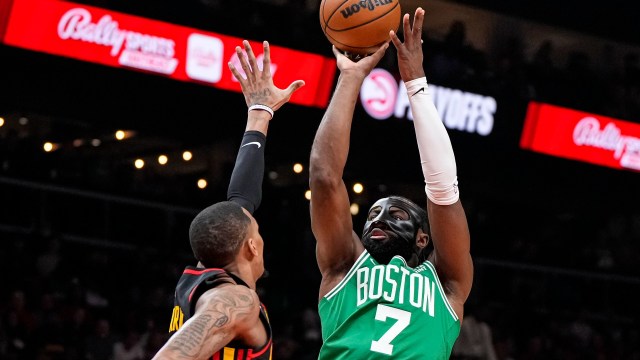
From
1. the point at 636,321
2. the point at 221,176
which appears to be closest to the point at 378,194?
the point at 221,176

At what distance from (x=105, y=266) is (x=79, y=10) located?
3083 mm

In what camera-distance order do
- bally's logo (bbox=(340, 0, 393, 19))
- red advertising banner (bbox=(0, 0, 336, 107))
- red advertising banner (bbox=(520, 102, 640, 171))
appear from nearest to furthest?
1. bally's logo (bbox=(340, 0, 393, 19))
2. red advertising banner (bbox=(0, 0, 336, 107))
3. red advertising banner (bbox=(520, 102, 640, 171))

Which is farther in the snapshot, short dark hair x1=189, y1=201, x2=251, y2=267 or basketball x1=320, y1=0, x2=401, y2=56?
basketball x1=320, y1=0, x2=401, y2=56

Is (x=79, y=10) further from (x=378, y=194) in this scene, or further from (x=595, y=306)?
(x=595, y=306)

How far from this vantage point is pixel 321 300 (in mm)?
4270

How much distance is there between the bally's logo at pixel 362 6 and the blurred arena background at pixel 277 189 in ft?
18.8

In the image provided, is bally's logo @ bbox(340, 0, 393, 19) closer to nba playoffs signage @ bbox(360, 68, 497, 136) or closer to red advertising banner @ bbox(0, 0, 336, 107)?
red advertising banner @ bbox(0, 0, 336, 107)

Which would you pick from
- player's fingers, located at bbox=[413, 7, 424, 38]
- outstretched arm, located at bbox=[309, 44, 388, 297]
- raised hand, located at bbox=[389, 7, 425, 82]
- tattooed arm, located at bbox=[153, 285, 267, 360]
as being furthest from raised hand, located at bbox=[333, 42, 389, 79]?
tattooed arm, located at bbox=[153, 285, 267, 360]

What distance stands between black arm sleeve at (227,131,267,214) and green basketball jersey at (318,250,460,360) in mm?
493

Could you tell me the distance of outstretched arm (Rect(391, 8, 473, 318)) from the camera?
13.7 feet

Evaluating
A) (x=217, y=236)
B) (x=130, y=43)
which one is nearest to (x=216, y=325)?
(x=217, y=236)

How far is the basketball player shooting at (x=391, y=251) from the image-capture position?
13.5 ft

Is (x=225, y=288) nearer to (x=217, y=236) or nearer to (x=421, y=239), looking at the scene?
(x=217, y=236)

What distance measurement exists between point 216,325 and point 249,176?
1220mm
